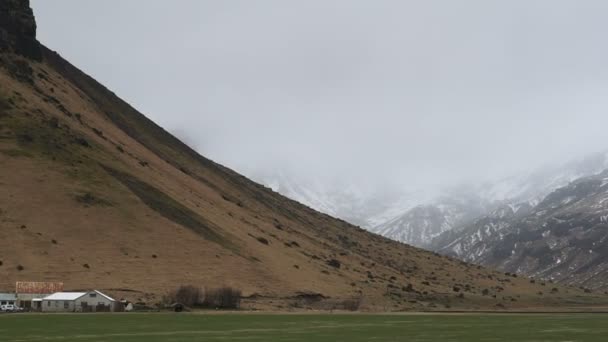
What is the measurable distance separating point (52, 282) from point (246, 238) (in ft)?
179

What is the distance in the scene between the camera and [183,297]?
111688 millimetres

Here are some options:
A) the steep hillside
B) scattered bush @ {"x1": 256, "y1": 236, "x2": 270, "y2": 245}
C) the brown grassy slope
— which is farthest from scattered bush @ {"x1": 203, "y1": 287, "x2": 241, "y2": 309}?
scattered bush @ {"x1": 256, "y1": 236, "x2": 270, "y2": 245}

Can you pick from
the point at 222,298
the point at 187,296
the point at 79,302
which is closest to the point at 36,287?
the point at 79,302

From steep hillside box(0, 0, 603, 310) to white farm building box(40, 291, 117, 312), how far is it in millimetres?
6455

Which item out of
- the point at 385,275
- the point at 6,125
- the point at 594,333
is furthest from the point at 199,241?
the point at 594,333

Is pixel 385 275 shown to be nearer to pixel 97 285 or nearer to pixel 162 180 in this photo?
pixel 162 180

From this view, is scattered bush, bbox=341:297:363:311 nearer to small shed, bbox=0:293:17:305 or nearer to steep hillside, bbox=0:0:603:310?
steep hillside, bbox=0:0:603:310

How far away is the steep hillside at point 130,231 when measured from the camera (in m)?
119

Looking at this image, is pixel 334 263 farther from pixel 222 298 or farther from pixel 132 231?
pixel 222 298

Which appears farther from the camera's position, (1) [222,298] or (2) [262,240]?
(2) [262,240]

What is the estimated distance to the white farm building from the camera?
10225 cm

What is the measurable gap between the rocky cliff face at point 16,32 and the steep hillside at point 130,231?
0.36 m

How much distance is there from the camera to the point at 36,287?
106625 millimetres

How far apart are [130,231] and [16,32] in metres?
87.7
